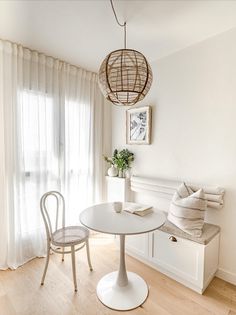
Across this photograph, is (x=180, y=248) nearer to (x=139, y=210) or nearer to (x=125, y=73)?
(x=139, y=210)

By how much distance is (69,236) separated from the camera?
6.59 ft

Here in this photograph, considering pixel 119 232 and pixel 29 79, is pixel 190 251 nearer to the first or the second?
pixel 119 232

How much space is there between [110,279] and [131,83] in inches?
74.7

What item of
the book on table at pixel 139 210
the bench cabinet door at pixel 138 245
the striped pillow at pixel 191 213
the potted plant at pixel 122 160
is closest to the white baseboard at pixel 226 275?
the striped pillow at pixel 191 213

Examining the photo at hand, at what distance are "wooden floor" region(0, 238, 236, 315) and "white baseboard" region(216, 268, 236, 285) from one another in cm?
5

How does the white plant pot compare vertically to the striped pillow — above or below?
above

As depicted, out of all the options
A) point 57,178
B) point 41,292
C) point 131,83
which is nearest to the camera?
point 131,83

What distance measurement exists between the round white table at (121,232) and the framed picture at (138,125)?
46.4 inches

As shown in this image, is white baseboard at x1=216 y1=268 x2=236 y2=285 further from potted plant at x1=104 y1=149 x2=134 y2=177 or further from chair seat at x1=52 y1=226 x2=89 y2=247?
potted plant at x1=104 y1=149 x2=134 y2=177

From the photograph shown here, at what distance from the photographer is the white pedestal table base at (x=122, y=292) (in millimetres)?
1657

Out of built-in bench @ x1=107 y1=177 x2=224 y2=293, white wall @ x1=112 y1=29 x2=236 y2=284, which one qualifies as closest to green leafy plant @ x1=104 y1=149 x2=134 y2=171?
white wall @ x1=112 y1=29 x2=236 y2=284

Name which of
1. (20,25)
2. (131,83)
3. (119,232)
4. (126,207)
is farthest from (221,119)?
(20,25)

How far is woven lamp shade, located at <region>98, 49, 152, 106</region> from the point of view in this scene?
4.39 feet

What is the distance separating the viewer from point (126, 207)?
2008mm
